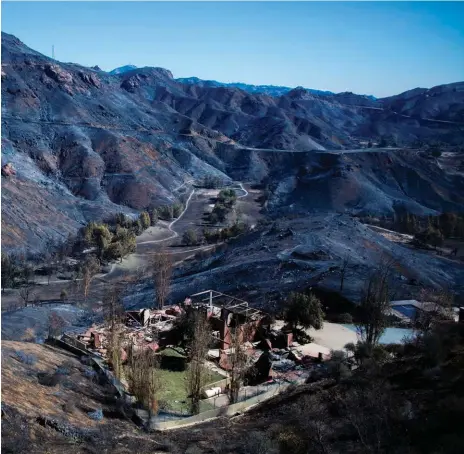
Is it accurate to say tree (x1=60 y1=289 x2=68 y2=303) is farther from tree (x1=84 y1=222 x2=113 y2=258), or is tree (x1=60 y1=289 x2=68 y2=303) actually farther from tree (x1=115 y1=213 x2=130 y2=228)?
tree (x1=115 y1=213 x2=130 y2=228)

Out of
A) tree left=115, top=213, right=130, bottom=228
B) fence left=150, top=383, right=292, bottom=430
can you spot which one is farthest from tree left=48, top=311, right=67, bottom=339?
tree left=115, top=213, right=130, bottom=228

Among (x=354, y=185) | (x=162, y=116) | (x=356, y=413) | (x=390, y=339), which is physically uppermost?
(x=162, y=116)

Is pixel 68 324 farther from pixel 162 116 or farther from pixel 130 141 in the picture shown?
pixel 162 116

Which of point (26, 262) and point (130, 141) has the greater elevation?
point (130, 141)

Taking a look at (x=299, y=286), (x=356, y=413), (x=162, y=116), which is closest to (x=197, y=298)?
(x=299, y=286)

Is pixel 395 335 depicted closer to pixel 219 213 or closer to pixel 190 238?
pixel 190 238

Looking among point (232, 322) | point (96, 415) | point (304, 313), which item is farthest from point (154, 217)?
point (96, 415)
